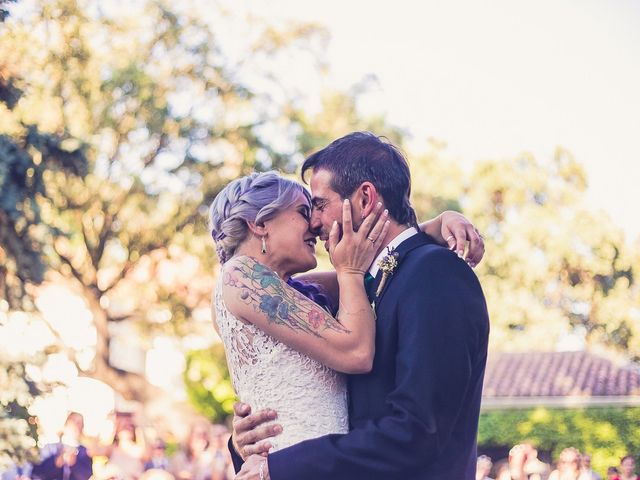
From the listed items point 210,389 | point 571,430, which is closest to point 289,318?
point 210,389

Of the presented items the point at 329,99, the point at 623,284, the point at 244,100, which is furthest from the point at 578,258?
the point at 244,100

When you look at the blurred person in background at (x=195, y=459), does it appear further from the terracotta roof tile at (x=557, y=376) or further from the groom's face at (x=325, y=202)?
the terracotta roof tile at (x=557, y=376)

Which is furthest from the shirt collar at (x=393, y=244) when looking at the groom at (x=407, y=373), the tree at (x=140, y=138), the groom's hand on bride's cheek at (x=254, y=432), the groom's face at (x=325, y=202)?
the tree at (x=140, y=138)

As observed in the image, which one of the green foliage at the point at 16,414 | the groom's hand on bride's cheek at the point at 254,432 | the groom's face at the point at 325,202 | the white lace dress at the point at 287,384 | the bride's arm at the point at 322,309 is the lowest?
the green foliage at the point at 16,414

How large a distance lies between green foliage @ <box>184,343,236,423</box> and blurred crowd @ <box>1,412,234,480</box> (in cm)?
988

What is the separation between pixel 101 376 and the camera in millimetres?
21250

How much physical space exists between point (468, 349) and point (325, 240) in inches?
32.2

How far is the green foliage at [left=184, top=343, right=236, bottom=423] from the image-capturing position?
25.5 metres

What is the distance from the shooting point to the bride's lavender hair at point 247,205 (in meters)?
3.40

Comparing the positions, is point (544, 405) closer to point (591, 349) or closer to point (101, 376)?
point (591, 349)

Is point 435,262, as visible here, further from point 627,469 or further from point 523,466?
point 523,466

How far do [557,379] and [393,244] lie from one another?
3041cm

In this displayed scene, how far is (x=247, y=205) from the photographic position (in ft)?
11.2

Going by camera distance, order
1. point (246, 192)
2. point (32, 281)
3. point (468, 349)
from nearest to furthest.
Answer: point (468, 349) < point (246, 192) < point (32, 281)
